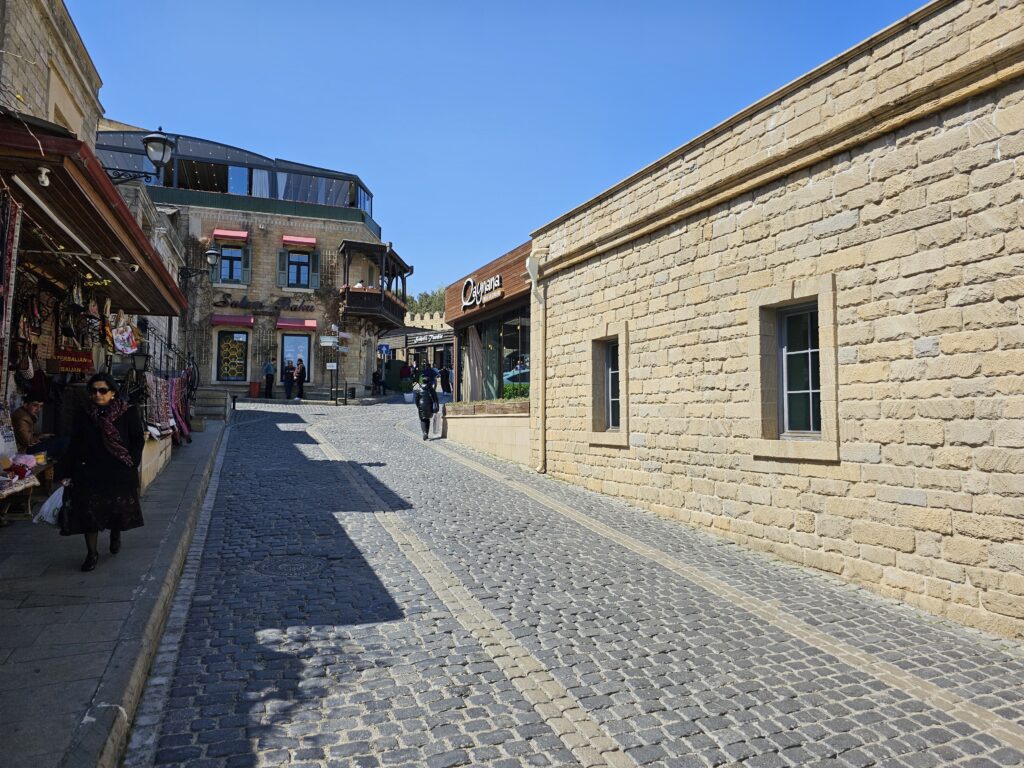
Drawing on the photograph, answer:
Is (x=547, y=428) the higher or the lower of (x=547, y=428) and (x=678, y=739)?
the higher

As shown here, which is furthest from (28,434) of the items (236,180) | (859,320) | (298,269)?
(236,180)

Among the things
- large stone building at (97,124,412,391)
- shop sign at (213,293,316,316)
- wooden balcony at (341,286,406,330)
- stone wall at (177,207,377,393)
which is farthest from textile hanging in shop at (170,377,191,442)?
wooden balcony at (341,286,406,330)

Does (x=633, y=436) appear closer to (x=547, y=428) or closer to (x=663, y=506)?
(x=663, y=506)

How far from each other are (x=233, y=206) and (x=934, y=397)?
3068 cm

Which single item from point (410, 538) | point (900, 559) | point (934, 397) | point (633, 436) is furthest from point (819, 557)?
point (410, 538)

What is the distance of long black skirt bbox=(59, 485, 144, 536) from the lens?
17.8ft

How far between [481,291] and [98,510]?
39.3ft

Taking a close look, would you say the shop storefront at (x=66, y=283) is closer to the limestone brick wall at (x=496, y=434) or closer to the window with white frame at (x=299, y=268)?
the limestone brick wall at (x=496, y=434)

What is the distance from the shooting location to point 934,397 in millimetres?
5902

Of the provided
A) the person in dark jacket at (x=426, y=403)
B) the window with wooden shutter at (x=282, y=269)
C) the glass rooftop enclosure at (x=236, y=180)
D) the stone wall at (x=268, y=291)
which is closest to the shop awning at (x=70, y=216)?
the person in dark jacket at (x=426, y=403)

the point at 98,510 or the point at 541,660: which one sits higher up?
the point at 98,510

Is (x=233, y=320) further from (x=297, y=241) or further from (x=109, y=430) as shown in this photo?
(x=109, y=430)

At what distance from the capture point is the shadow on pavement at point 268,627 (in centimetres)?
346

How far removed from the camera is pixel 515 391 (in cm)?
1511
